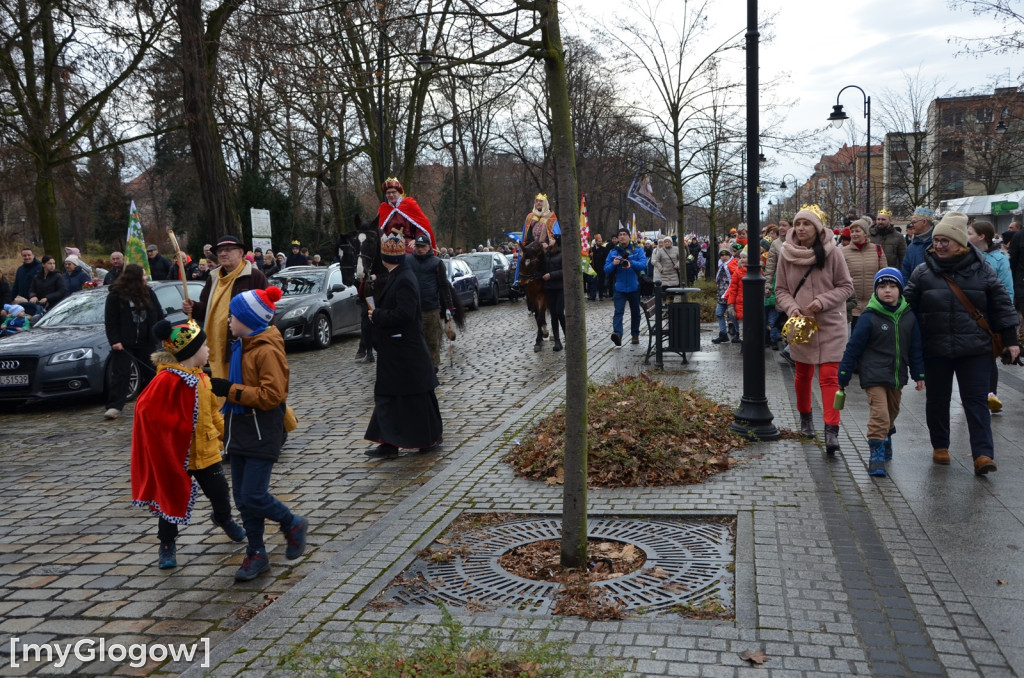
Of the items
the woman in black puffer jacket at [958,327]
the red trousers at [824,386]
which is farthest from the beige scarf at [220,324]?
the woman in black puffer jacket at [958,327]

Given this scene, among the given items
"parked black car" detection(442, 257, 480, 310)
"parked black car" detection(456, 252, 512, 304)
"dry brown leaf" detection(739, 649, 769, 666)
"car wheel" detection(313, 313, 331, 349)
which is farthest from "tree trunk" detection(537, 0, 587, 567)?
"parked black car" detection(456, 252, 512, 304)

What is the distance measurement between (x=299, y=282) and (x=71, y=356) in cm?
746

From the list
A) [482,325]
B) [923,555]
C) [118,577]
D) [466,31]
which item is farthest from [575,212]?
[482,325]

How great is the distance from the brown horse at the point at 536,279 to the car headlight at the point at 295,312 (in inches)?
169

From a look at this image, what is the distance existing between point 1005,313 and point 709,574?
370 cm

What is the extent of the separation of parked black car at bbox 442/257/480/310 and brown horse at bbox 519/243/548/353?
842 cm

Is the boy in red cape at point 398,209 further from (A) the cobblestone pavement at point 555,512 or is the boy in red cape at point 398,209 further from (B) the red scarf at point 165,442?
(B) the red scarf at point 165,442

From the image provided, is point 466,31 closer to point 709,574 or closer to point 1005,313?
point 709,574

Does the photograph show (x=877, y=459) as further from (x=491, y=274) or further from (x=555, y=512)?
(x=491, y=274)

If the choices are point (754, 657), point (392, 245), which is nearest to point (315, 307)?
point (392, 245)

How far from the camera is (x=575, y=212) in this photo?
4906mm

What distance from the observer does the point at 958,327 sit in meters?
6.99

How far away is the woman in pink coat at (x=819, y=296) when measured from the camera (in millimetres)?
7855

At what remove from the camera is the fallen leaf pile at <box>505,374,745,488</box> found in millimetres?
6945
